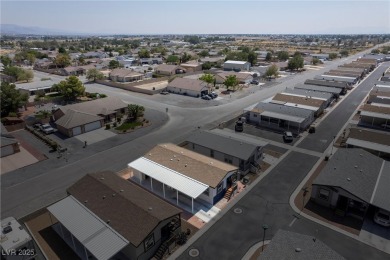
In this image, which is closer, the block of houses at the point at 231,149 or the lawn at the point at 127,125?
the block of houses at the point at 231,149

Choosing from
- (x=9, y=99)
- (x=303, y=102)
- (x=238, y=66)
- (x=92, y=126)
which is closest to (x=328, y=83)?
(x=303, y=102)

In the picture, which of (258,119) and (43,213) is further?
(258,119)

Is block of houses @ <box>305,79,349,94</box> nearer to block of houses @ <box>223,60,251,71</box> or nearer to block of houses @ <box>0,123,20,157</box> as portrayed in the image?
block of houses @ <box>223,60,251,71</box>

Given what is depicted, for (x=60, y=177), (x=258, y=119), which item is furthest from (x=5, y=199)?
(x=258, y=119)

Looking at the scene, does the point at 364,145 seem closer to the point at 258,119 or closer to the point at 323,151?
the point at 323,151

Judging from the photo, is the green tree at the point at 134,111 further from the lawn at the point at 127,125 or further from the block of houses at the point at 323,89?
the block of houses at the point at 323,89

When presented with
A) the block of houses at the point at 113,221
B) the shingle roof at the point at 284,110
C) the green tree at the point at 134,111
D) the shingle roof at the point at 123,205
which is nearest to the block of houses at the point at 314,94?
the shingle roof at the point at 284,110
